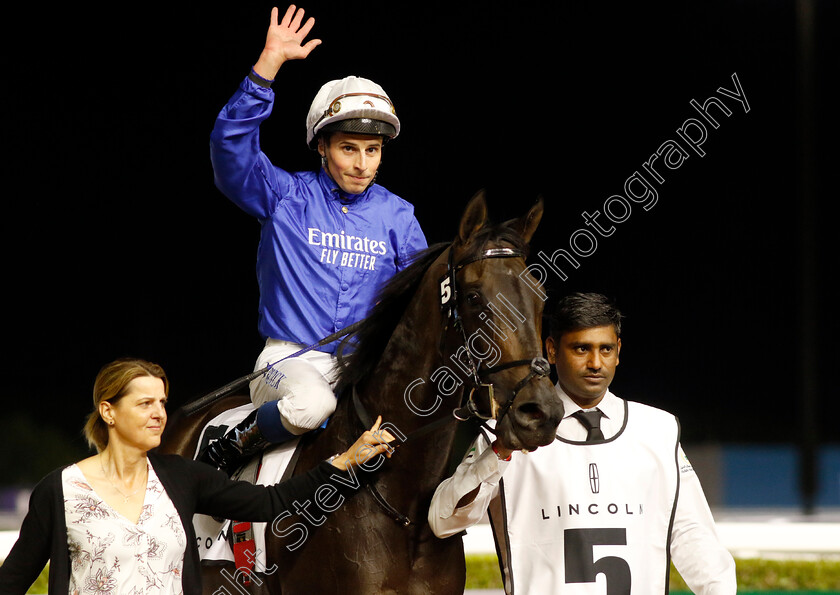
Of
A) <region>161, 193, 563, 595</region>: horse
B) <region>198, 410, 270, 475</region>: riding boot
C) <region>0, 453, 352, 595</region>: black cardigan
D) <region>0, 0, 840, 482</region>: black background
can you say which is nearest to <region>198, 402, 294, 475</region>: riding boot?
<region>198, 410, 270, 475</region>: riding boot

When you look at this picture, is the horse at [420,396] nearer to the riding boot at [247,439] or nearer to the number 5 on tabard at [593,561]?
the riding boot at [247,439]

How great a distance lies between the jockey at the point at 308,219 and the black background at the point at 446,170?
4.92 m

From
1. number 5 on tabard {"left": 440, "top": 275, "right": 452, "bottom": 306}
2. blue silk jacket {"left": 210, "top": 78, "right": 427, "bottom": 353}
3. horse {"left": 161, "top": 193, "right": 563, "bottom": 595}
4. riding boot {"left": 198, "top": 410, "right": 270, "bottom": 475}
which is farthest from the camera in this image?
blue silk jacket {"left": 210, "top": 78, "right": 427, "bottom": 353}

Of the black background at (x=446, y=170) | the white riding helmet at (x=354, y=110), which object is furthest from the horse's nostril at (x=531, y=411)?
the black background at (x=446, y=170)

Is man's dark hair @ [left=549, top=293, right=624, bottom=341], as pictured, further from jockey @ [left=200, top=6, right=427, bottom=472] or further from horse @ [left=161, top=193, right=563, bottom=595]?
jockey @ [left=200, top=6, right=427, bottom=472]

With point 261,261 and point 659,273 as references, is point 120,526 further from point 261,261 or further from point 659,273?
point 659,273

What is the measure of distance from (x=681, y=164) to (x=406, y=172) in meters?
2.99

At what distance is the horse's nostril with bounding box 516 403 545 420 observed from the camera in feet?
7.17

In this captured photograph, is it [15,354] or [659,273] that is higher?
[659,273]

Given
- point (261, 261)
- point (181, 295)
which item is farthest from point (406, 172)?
point (261, 261)

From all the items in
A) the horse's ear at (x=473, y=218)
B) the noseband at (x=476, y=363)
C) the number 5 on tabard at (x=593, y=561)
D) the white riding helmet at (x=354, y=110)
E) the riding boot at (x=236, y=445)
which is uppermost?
the white riding helmet at (x=354, y=110)

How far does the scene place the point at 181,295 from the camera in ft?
28.2

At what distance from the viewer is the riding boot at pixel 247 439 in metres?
2.79

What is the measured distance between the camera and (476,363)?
7.68 ft
